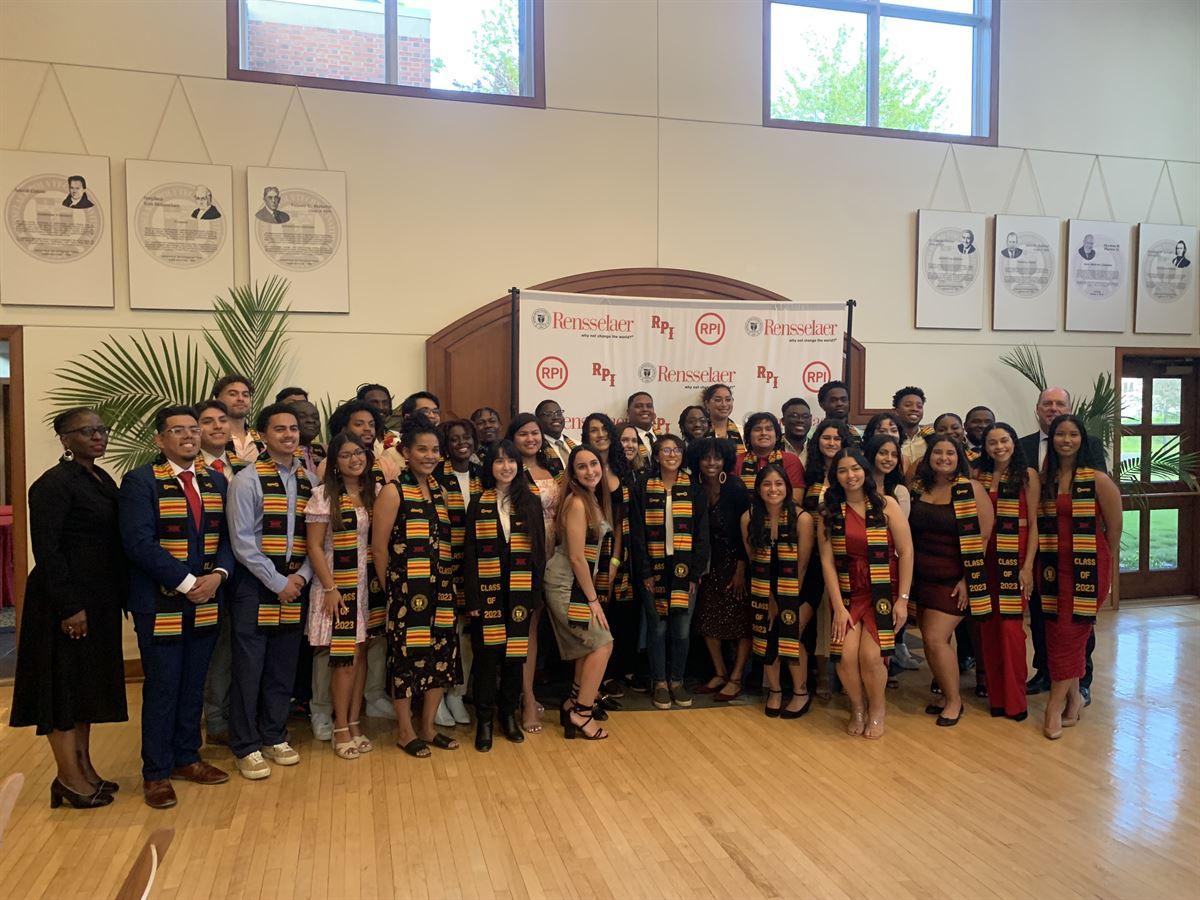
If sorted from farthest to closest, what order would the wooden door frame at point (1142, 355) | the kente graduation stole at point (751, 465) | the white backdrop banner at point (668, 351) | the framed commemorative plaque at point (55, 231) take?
1. the wooden door frame at point (1142, 355)
2. the white backdrop banner at point (668, 351)
3. the framed commemorative plaque at point (55, 231)
4. the kente graduation stole at point (751, 465)

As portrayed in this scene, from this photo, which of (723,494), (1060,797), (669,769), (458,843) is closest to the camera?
(458,843)

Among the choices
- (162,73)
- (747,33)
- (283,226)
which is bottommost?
(283,226)

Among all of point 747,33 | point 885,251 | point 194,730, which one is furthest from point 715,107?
point 194,730

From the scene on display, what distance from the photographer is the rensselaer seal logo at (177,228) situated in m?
5.06

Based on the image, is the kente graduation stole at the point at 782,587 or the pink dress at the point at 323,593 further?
the kente graduation stole at the point at 782,587

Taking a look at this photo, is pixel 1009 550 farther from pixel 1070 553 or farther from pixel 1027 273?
pixel 1027 273

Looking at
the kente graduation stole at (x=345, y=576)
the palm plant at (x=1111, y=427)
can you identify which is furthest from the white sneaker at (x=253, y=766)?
the palm plant at (x=1111, y=427)

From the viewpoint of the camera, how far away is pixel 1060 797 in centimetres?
323

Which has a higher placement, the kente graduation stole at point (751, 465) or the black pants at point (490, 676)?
the kente graduation stole at point (751, 465)

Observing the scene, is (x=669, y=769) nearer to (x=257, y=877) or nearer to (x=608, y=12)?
(x=257, y=877)

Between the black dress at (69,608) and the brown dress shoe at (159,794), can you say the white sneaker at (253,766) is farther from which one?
the black dress at (69,608)

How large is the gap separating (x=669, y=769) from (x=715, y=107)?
15.1 ft

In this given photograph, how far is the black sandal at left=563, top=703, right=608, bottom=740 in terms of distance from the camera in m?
3.85

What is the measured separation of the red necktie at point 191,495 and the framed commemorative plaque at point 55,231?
2.44 metres
